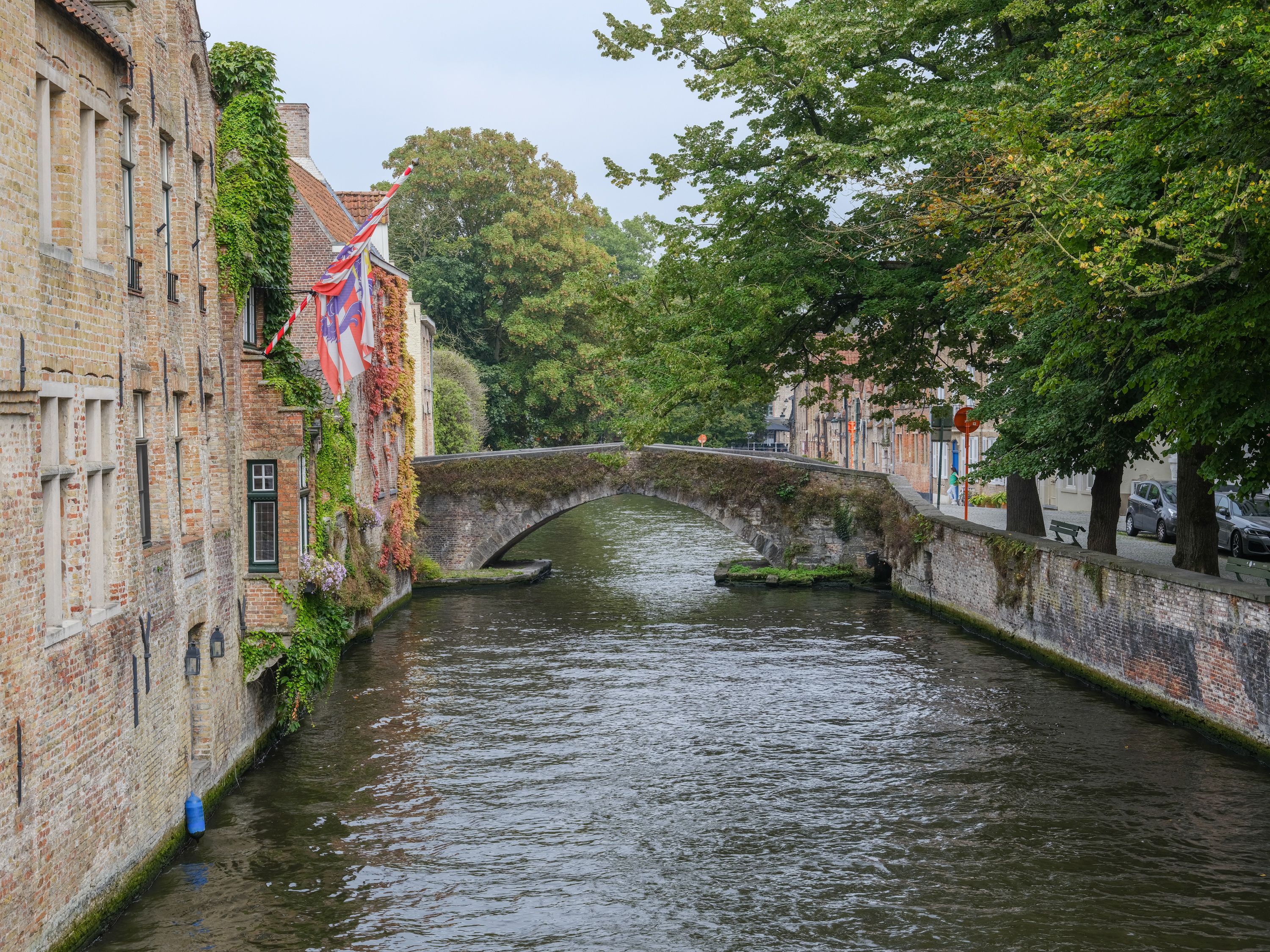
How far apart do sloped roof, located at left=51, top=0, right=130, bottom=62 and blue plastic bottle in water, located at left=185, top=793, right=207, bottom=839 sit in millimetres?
7372

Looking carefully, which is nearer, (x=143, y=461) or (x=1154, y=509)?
(x=143, y=461)

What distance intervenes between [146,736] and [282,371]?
273 inches

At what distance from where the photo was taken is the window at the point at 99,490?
35.3ft

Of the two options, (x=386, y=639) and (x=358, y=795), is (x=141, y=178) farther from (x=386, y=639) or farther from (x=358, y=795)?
(x=386, y=639)

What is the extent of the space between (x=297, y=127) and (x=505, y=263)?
2406cm

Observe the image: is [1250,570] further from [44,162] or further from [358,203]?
[358,203]

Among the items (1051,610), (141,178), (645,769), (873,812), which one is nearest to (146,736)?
(141,178)

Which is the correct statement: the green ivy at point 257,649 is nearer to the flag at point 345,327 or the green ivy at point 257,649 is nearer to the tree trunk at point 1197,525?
the flag at point 345,327

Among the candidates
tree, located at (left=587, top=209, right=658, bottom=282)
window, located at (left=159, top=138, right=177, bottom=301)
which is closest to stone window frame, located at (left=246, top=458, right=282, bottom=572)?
window, located at (left=159, top=138, right=177, bottom=301)

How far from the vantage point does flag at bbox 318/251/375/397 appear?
17.0 metres

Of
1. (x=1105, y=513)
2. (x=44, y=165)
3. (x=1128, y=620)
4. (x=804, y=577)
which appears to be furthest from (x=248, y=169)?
(x=804, y=577)

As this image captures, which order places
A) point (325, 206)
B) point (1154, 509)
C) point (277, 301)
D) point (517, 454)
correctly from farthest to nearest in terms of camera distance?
point (517, 454) < point (325, 206) < point (1154, 509) < point (277, 301)

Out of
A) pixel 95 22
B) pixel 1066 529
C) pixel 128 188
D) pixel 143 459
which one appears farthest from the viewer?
pixel 1066 529

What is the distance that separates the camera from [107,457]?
11.2 meters
